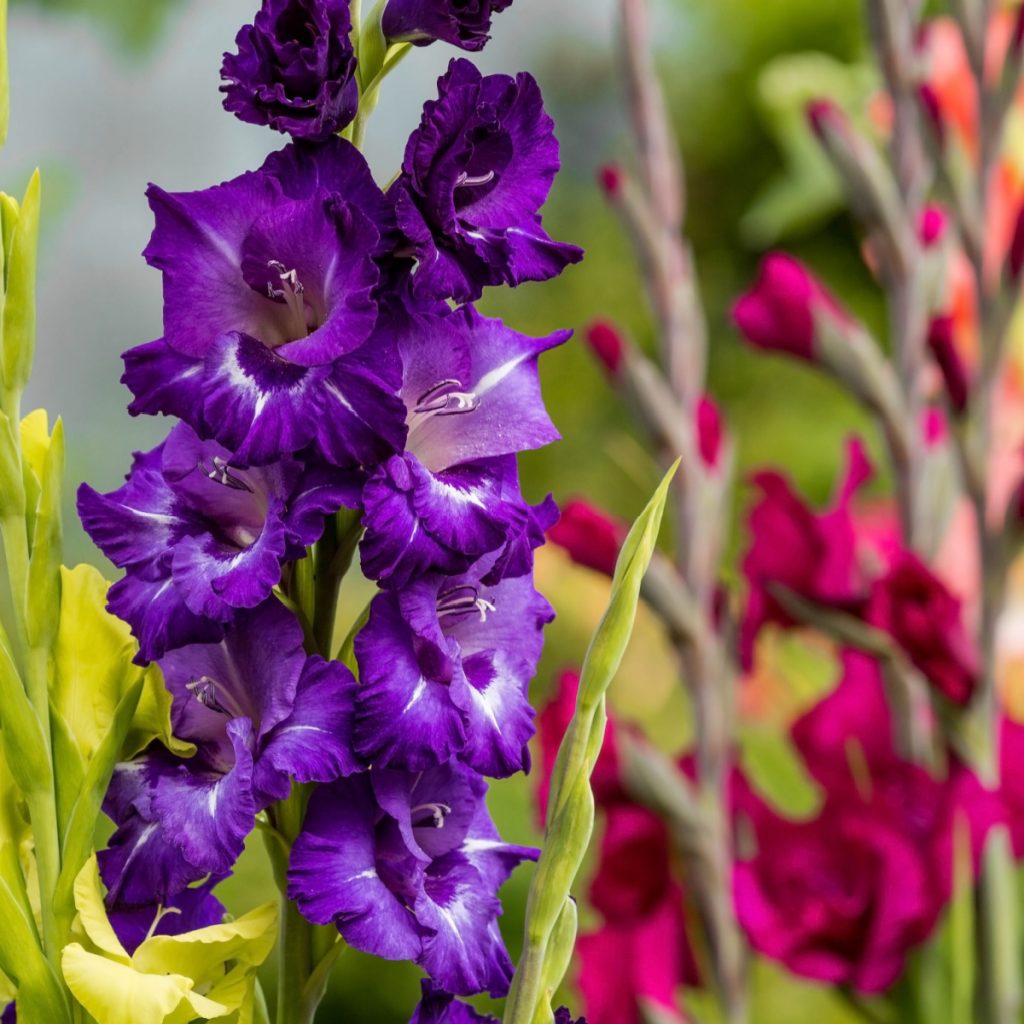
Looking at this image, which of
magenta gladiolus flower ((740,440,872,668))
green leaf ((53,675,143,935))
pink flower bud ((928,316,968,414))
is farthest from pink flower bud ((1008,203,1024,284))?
green leaf ((53,675,143,935))

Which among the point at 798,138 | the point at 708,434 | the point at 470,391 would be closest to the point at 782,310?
the point at 708,434

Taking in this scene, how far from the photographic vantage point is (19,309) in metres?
0.30

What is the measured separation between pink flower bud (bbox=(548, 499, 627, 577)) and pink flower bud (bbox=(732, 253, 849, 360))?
143mm

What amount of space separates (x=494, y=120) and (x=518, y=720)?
12cm

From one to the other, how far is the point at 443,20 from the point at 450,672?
0.43 feet

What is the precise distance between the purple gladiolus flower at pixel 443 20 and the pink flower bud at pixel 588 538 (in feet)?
1.32

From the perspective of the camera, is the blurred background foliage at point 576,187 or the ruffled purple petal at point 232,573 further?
the blurred background foliage at point 576,187

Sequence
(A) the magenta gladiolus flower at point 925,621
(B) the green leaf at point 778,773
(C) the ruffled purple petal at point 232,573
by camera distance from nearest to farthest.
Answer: (C) the ruffled purple petal at point 232,573, (A) the magenta gladiolus flower at point 925,621, (B) the green leaf at point 778,773

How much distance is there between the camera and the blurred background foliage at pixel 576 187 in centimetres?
166

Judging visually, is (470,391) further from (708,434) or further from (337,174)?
(708,434)

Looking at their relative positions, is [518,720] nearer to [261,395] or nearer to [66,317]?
[261,395]

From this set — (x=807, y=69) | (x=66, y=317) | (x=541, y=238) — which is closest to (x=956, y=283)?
(x=807, y=69)

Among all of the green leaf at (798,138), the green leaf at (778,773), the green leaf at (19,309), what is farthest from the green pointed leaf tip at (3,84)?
the green leaf at (798,138)

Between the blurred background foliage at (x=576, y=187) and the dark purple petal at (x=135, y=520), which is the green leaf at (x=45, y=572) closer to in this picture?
the dark purple petal at (x=135, y=520)
